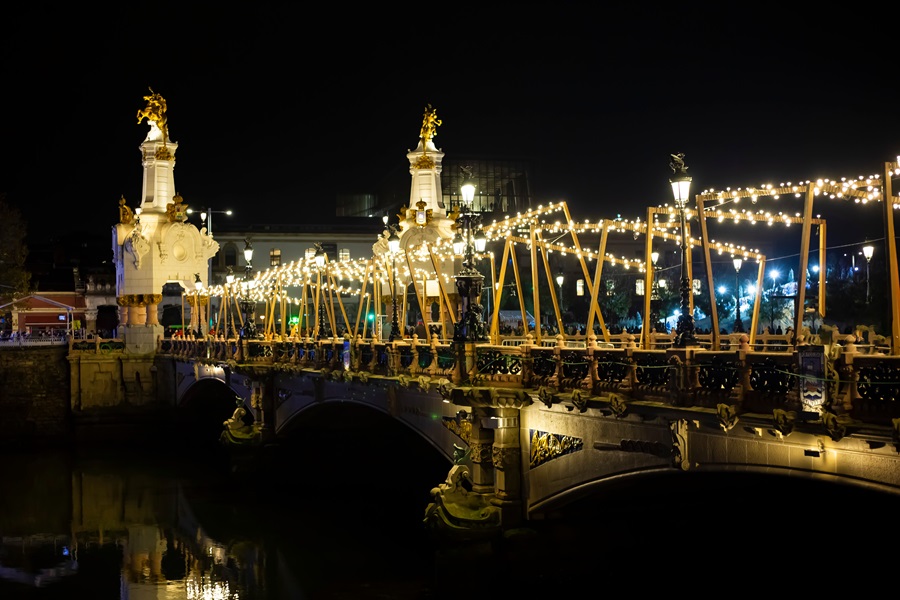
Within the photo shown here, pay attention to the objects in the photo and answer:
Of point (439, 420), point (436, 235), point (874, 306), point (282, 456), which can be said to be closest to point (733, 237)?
point (874, 306)

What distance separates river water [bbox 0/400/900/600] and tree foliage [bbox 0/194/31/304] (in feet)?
80.6

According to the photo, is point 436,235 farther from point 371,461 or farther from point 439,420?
point 439,420

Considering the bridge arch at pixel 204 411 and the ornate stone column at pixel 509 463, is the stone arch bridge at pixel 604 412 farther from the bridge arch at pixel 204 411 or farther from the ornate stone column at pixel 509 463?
the bridge arch at pixel 204 411

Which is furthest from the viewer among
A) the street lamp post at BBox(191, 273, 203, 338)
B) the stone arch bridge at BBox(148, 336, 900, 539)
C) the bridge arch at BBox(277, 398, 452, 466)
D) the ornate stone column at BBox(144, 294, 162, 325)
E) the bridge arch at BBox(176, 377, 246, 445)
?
the ornate stone column at BBox(144, 294, 162, 325)

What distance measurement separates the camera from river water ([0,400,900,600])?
21297 mm

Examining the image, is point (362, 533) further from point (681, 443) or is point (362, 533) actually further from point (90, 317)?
point (90, 317)

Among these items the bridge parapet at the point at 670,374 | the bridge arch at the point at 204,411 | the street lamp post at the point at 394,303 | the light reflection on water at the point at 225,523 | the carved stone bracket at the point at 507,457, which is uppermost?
the street lamp post at the point at 394,303

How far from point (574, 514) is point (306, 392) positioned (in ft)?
48.9

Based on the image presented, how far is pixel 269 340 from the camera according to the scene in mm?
38531

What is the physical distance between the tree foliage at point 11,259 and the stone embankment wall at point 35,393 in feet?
35.0

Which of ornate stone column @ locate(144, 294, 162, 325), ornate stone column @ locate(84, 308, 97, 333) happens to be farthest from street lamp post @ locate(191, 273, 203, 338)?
ornate stone column @ locate(84, 308, 97, 333)

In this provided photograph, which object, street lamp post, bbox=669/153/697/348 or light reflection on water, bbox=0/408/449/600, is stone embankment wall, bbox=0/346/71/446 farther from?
street lamp post, bbox=669/153/697/348

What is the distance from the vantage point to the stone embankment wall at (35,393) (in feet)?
176

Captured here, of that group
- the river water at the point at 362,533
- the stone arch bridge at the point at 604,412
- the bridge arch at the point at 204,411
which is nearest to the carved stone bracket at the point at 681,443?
the stone arch bridge at the point at 604,412
